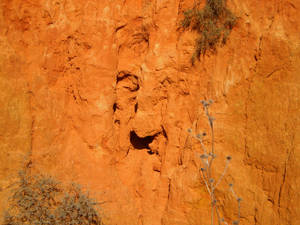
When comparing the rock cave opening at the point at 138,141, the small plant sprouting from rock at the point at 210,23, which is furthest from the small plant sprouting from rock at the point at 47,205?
the small plant sprouting from rock at the point at 210,23

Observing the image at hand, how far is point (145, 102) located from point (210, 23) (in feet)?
5.21

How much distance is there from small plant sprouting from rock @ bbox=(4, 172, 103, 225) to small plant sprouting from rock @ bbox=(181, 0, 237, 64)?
110 inches

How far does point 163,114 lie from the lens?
451cm

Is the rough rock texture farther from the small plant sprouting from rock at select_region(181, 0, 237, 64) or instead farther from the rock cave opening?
the small plant sprouting from rock at select_region(181, 0, 237, 64)

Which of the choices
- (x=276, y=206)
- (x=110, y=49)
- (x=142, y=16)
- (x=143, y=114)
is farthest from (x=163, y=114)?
(x=276, y=206)

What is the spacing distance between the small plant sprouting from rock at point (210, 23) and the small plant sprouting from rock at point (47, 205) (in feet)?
9.15

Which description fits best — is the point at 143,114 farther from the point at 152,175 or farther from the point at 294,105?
the point at 294,105

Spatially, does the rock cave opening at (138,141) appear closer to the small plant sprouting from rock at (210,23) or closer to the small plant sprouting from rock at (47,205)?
the small plant sprouting from rock at (47,205)

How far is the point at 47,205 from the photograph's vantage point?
4.09 metres

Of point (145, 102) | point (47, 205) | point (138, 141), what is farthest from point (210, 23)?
point (47, 205)

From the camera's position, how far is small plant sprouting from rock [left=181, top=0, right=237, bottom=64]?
398 cm

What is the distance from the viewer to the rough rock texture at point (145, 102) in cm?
357

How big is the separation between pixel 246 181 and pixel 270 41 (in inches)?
74.3

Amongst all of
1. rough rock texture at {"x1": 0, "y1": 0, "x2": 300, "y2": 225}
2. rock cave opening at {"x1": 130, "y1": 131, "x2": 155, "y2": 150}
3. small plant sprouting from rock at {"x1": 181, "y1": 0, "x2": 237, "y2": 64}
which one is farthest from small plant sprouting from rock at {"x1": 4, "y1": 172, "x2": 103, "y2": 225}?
small plant sprouting from rock at {"x1": 181, "y1": 0, "x2": 237, "y2": 64}
